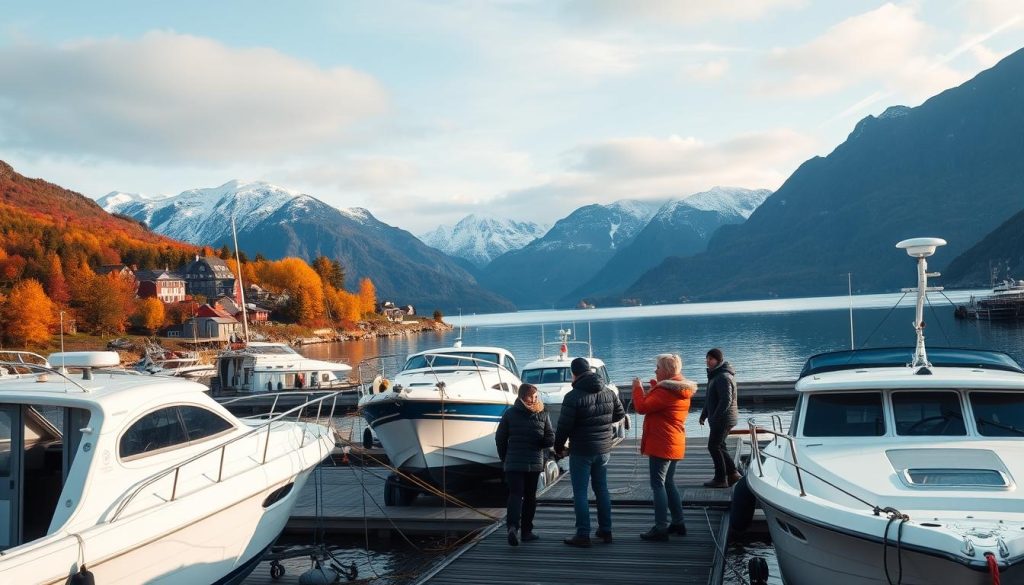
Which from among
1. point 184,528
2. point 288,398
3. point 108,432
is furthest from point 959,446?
point 288,398

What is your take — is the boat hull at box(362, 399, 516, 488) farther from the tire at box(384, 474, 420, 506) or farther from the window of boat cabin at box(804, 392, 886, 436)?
the window of boat cabin at box(804, 392, 886, 436)

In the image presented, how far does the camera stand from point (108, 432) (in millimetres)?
7871

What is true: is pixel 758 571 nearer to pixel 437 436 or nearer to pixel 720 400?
pixel 720 400

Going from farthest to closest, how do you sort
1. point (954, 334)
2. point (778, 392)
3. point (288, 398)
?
1. point (954, 334)
2. point (288, 398)
3. point (778, 392)

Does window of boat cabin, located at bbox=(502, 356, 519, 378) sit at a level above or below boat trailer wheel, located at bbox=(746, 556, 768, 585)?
above

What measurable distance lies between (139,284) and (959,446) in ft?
446

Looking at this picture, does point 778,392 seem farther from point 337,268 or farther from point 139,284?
point 337,268

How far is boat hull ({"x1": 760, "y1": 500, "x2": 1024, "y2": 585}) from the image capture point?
20.6 feet

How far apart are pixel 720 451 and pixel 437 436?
4.99 meters

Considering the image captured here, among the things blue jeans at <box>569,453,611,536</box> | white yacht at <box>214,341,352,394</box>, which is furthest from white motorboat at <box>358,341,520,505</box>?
white yacht at <box>214,341,352,394</box>

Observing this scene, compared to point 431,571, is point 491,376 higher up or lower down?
higher up

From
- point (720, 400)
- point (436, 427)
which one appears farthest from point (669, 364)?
point (436, 427)

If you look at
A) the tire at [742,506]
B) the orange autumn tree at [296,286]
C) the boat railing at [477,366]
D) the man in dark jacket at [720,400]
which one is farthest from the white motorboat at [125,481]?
the orange autumn tree at [296,286]

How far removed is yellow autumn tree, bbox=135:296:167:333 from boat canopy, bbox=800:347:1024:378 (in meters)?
111
